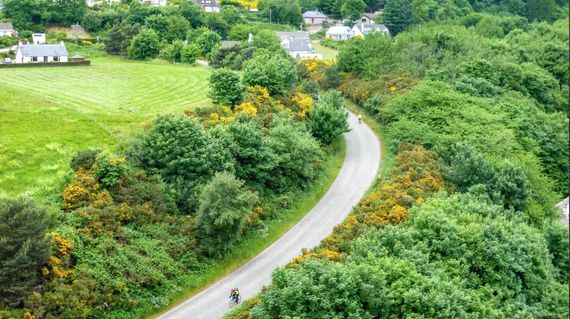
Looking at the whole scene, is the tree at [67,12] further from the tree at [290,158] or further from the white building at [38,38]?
the tree at [290,158]

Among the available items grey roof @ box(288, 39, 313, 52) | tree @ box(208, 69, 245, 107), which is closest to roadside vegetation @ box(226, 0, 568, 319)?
tree @ box(208, 69, 245, 107)

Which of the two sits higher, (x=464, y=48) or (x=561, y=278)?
(x=464, y=48)

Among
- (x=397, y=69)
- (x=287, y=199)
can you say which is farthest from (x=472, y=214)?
(x=397, y=69)

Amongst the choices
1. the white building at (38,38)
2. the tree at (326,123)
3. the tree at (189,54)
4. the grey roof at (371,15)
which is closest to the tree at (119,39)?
the tree at (189,54)

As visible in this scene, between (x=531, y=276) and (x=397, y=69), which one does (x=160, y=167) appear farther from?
(x=397, y=69)

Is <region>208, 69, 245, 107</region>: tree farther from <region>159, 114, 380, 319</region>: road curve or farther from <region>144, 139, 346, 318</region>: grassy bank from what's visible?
<region>159, 114, 380, 319</region>: road curve

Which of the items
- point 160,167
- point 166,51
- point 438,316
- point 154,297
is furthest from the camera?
point 166,51

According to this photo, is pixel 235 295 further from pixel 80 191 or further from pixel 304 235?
pixel 80 191
